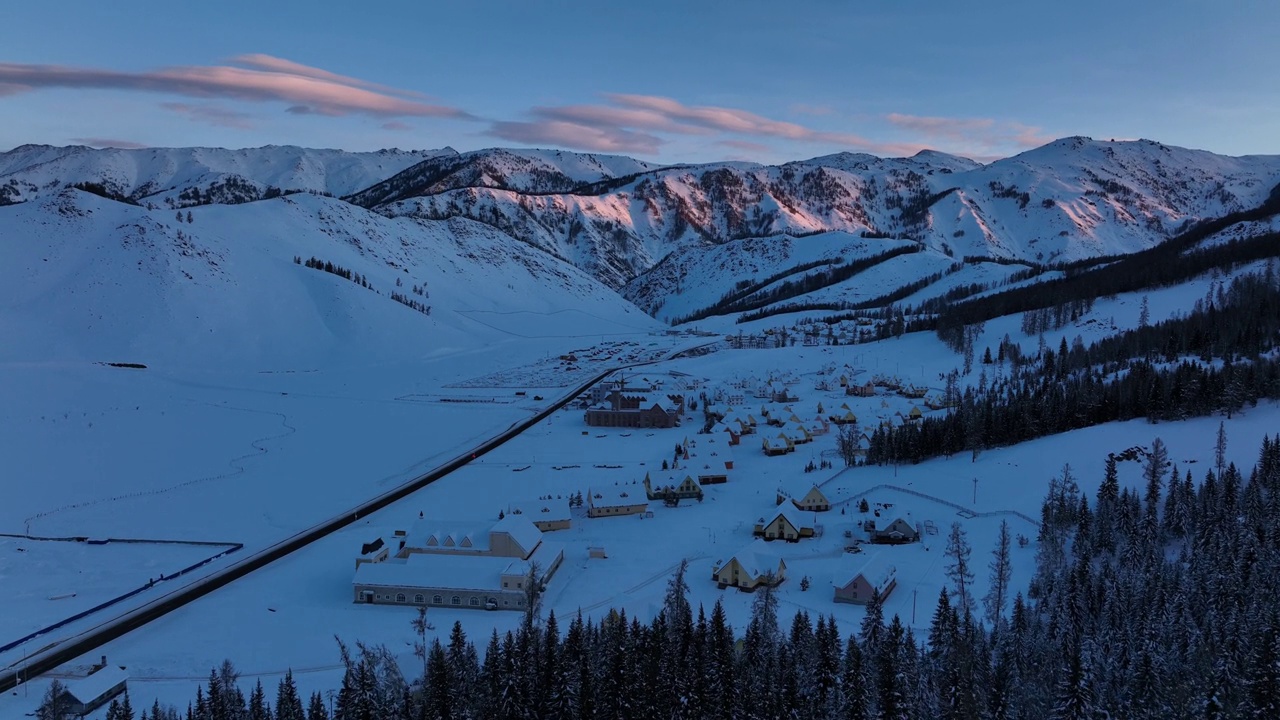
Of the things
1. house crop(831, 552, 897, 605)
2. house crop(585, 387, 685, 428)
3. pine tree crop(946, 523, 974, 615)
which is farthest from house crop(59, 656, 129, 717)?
house crop(585, 387, 685, 428)

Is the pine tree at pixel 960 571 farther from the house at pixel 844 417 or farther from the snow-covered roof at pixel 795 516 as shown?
the house at pixel 844 417

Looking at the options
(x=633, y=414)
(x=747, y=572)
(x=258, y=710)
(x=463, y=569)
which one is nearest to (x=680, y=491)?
(x=747, y=572)

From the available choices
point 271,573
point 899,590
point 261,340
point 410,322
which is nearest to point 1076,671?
point 899,590

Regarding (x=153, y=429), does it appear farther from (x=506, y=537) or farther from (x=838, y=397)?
(x=838, y=397)

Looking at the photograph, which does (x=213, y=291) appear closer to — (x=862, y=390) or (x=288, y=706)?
(x=862, y=390)

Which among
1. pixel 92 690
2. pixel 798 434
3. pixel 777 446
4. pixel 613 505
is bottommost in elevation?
pixel 92 690

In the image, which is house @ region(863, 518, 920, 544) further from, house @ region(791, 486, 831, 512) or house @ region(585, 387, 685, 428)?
house @ region(585, 387, 685, 428)
